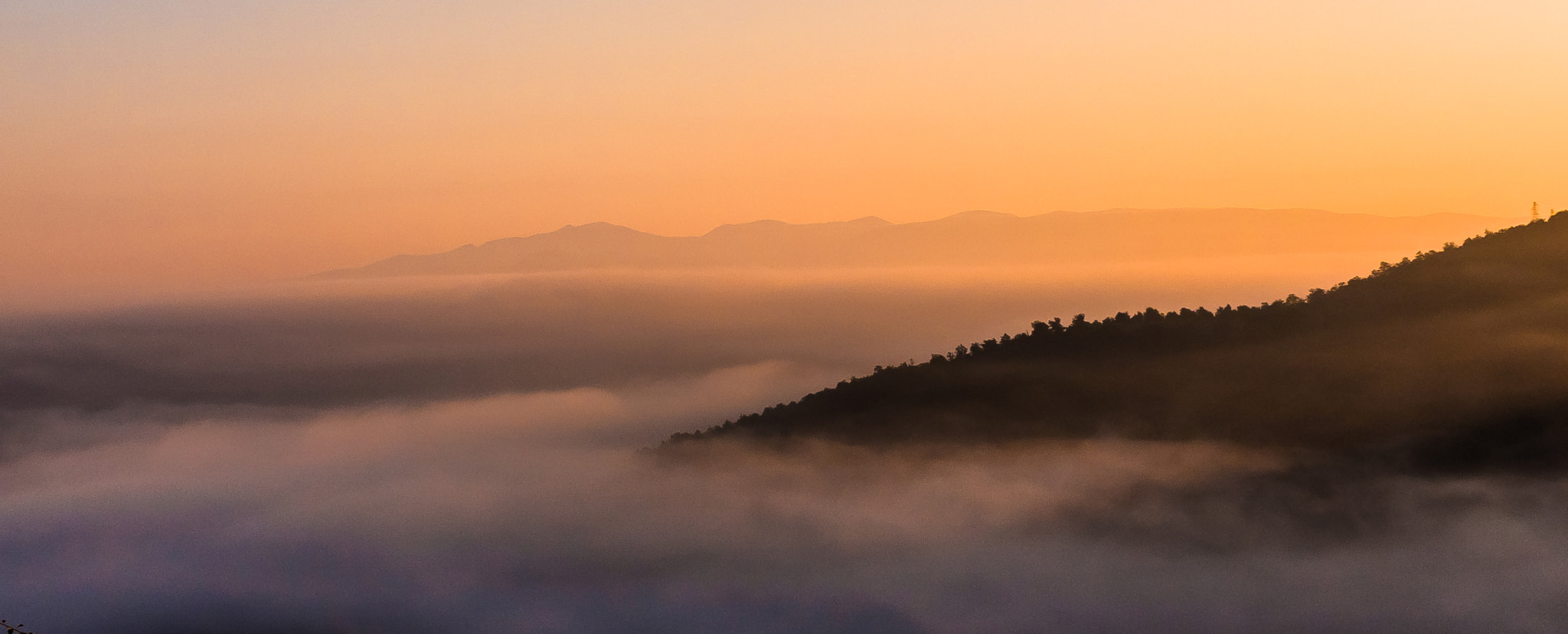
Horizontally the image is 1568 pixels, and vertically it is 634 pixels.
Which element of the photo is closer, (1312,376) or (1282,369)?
(1312,376)

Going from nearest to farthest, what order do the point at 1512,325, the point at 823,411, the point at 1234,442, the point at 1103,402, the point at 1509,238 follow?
1. the point at 1512,325
2. the point at 1509,238
3. the point at 1234,442
4. the point at 1103,402
5. the point at 823,411

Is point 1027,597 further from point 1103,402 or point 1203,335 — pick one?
point 1203,335

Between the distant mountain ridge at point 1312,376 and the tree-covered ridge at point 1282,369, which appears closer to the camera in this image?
the distant mountain ridge at point 1312,376

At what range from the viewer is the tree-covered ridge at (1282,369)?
133000mm

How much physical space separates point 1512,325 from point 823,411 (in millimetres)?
93143

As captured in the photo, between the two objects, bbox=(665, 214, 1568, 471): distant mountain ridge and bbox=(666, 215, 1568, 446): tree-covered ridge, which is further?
bbox=(666, 215, 1568, 446): tree-covered ridge

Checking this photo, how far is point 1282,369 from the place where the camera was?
14812 centimetres

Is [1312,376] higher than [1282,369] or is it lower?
lower

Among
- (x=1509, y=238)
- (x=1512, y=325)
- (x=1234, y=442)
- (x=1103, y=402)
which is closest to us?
(x=1512, y=325)

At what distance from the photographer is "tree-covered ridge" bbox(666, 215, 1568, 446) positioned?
133000 millimetres

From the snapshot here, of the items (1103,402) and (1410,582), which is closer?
(1410,582)

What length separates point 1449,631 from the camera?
445 ft

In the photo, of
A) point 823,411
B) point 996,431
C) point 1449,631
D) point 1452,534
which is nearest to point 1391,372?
→ point 1452,534

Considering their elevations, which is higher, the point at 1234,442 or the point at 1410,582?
the point at 1234,442
